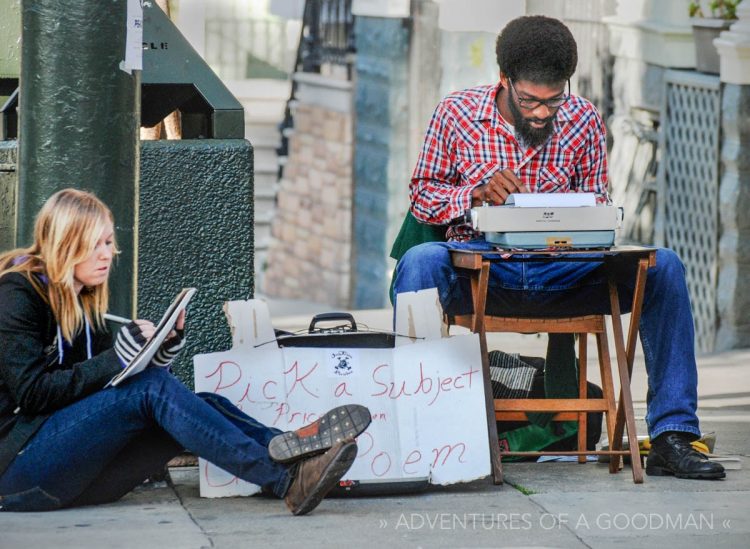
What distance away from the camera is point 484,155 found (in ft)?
17.1

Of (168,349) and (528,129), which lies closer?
(168,349)

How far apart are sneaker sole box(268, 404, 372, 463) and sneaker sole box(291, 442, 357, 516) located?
0.17 ft

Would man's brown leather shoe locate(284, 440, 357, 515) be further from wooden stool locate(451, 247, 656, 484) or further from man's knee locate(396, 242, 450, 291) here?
man's knee locate(396, 242, 450, 291)

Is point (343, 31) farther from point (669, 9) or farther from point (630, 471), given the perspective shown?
point (630, 471)

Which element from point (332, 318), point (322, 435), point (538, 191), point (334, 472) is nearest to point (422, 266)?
point (332, 318)

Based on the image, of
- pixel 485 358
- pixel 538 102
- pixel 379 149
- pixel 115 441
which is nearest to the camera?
pixel 115 441

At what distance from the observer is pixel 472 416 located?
4.71 metres

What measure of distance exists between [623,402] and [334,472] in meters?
1.10

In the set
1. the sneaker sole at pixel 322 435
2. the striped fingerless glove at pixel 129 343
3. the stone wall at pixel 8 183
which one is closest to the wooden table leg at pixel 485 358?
the sneaker sole at pixel 322 435

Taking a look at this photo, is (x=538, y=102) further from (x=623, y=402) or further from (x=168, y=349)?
(x=168, y=349)

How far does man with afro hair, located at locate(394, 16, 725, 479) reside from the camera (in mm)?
4938

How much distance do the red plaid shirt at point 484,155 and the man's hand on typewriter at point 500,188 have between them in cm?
16

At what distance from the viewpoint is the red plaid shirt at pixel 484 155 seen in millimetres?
5199

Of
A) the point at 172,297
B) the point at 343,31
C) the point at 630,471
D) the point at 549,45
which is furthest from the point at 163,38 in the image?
the point at 343,31
